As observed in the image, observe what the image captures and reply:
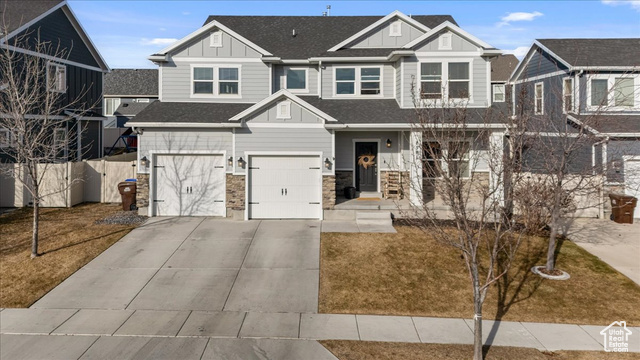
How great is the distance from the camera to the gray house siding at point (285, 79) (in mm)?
18766

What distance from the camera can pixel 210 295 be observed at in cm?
992

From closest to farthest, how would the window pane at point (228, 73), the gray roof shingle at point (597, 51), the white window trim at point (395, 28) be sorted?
the window pane at point (228, 73)
the gray roof shingle at point (597, 51)
the white window trim at point (395, 28)

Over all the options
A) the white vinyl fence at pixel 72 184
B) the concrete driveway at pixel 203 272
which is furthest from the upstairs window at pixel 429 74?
the white vinyl fence at pixel 72 184

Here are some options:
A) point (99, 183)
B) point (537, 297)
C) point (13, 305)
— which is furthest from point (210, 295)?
point (99, 183)

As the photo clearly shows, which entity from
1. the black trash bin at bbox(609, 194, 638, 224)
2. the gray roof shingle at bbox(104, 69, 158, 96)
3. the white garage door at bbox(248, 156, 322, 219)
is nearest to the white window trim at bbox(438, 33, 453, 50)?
the white garage door at bbox(248, 156, 322, 219)

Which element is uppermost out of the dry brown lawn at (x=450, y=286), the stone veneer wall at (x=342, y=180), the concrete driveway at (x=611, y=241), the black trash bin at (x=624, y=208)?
the stone veneer wall at (x=342, y=180)

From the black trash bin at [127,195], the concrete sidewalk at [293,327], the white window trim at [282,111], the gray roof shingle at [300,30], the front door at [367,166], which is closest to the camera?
the concrete sidewalk at [293,327]

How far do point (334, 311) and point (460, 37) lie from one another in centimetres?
1295

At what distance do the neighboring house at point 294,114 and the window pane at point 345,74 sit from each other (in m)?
0.04

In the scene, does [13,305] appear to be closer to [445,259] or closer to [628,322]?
[445,259]

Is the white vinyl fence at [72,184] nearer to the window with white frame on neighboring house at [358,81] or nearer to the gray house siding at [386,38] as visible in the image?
the window with white frame on neighboring house at [358,81]

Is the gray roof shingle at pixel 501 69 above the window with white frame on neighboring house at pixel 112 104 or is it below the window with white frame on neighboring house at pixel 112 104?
above

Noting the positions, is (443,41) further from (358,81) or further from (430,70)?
(358,81)

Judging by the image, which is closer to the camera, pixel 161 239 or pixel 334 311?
pixel 334 311
